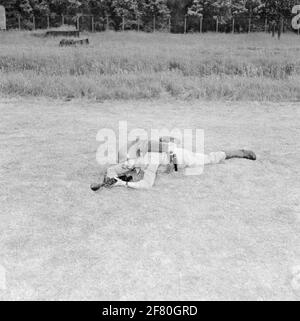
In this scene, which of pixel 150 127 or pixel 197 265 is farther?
pixel 150 127

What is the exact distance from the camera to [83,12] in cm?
3184

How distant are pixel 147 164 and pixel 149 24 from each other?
28828 mm

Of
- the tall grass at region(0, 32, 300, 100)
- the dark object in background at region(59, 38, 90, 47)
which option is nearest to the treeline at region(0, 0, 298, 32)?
the tall grass at region(0, 32, 300, 100)

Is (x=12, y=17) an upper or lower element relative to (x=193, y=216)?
upper

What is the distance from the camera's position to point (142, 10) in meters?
32.4

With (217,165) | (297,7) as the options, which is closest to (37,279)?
(217,165)

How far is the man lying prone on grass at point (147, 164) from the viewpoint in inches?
194

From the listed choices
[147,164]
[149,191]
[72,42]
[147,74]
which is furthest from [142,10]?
[149,191]

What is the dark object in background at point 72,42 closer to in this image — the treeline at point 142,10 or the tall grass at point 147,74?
the tall grass at point 147,74

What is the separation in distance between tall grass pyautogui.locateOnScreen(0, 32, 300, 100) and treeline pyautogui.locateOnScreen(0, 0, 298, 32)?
23.4 feet

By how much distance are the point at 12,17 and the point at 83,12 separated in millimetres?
4690
